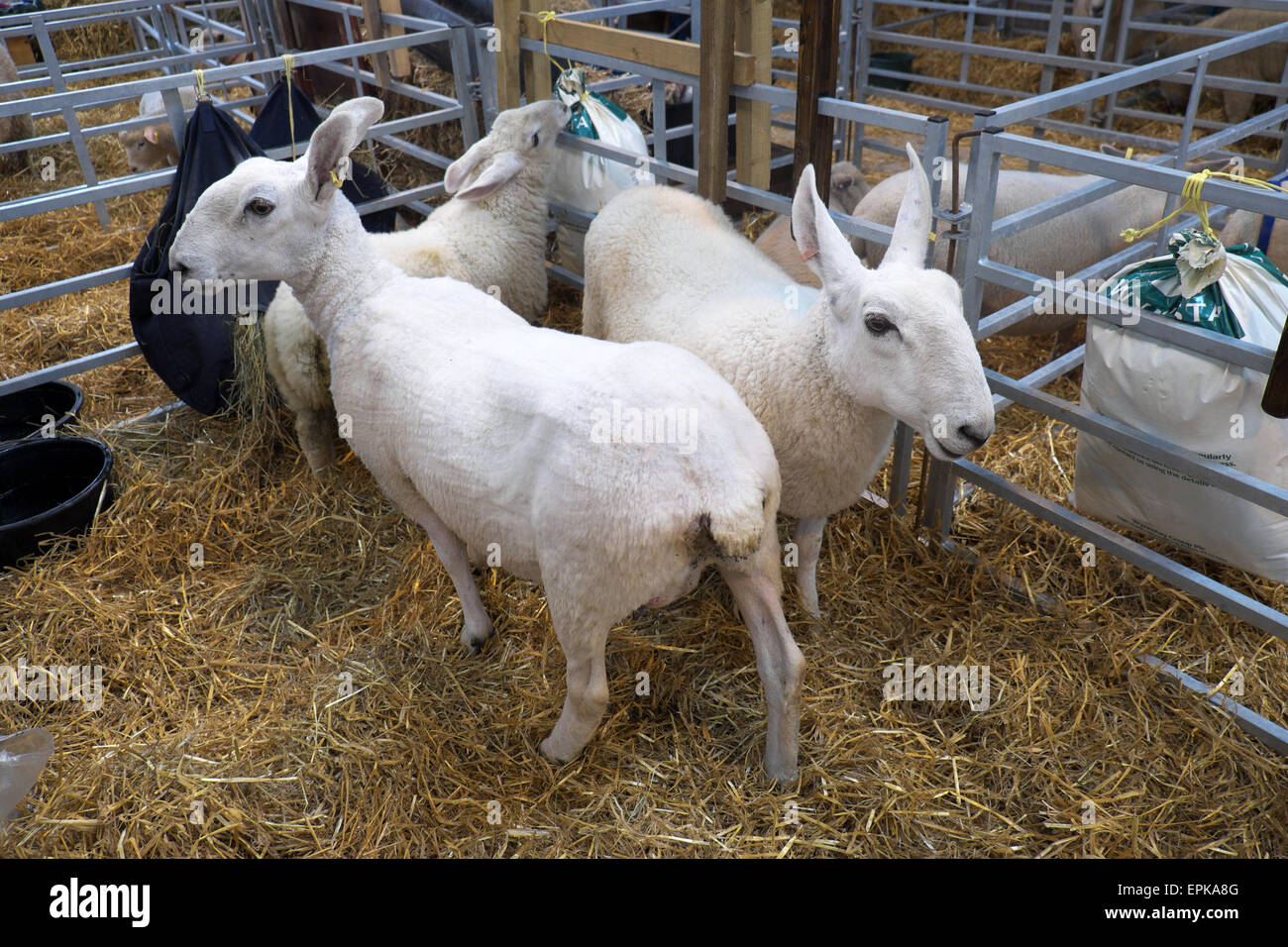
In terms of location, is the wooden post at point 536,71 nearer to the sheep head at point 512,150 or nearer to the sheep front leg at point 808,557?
the sheep head at point 512,150

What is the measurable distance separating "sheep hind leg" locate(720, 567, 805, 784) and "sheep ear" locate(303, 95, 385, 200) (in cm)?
185

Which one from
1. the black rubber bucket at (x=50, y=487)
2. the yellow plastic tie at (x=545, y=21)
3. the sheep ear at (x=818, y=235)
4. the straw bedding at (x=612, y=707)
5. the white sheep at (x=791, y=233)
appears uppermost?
the yellow plastic tie at (x=545, y=21)

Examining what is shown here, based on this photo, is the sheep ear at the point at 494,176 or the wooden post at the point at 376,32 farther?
the wooden post at the point at 376,32

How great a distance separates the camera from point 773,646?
8.20ft

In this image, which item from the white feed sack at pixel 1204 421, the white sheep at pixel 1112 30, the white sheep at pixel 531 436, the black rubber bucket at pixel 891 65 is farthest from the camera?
the black rubber bucket at pixel 891 65

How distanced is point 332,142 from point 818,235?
5.20 ft

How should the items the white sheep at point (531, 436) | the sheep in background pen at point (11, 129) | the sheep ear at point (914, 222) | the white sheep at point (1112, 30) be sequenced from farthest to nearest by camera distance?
the sheep in background pen at point (11, 129) < the white sheep at point (1112, 30) < the sheep ear at point (914, 222) < the white sheep at point (531, 436)

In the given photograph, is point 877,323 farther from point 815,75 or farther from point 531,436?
point 815,75

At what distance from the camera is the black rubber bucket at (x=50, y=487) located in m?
3.68

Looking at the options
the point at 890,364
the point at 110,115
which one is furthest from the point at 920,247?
the point at 110,115

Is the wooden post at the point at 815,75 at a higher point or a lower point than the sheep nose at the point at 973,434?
higher

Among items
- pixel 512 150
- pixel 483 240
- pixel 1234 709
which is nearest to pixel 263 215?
pixel 483 240

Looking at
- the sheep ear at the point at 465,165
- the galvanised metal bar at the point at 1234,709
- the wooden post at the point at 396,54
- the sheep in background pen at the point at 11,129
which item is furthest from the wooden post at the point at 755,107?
the sheep in background pen at the point at 11,129

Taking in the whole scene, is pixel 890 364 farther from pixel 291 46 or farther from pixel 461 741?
pixel 291 46
